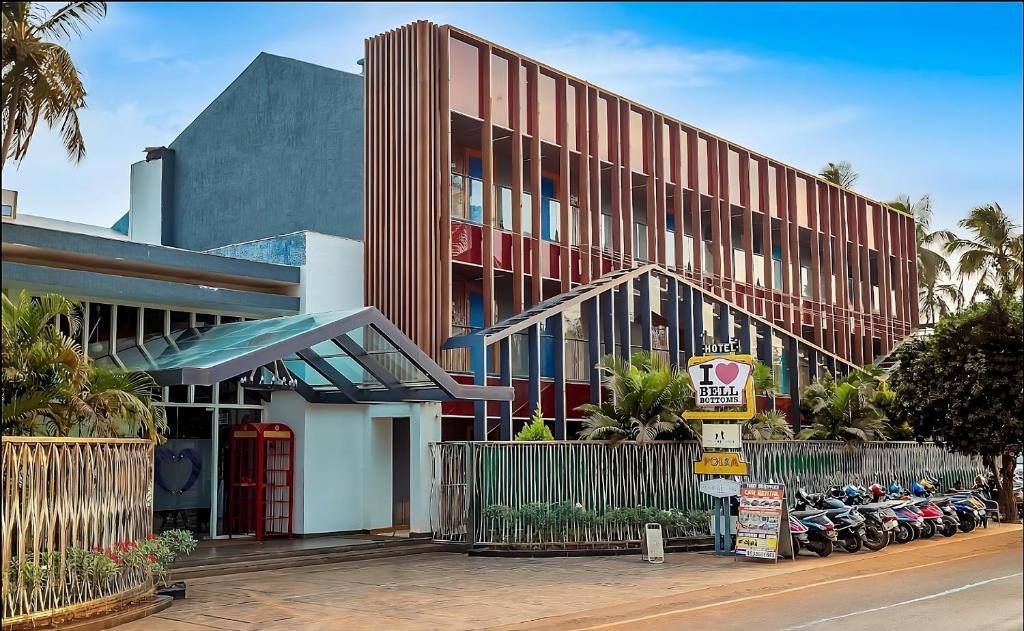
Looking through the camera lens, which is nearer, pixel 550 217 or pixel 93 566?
pixel 93 566

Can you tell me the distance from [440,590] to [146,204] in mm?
18750

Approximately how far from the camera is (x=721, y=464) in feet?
66.9

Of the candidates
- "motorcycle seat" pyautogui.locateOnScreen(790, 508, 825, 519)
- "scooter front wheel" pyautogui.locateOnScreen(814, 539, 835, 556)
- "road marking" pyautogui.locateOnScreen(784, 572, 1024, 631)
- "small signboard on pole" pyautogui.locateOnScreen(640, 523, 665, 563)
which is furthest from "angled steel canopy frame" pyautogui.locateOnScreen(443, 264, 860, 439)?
"road marking" pyautogui.locateOnScreen(784, 572, 1024, 631)

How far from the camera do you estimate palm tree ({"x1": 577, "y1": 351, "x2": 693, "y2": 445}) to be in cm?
2123

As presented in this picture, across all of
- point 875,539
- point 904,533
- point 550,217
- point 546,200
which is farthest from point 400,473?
point 904,533

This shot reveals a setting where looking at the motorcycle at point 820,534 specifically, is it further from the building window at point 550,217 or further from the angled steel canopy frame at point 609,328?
the building window at point 550,217

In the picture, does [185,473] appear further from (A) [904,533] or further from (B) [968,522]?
(B) [968,522]

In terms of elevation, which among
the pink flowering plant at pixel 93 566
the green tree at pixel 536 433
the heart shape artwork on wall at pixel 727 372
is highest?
the heart shape artwork on wall at pixel 727 372

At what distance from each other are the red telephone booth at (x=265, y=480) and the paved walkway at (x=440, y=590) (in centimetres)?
319

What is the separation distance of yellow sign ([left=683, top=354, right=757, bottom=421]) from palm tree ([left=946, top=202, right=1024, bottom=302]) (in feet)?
84.2

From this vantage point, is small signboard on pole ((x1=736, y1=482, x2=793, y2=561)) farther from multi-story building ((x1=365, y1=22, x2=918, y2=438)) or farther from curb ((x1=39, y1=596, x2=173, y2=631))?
curb ((x1=39, y1=596, x2=173, y2=631))

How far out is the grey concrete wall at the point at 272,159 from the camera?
2580cm

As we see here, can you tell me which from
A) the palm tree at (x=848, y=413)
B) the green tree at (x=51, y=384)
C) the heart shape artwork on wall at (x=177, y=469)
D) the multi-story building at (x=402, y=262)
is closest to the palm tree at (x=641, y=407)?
the multi-story building at (x=402, y=262)

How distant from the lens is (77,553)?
466 inches
